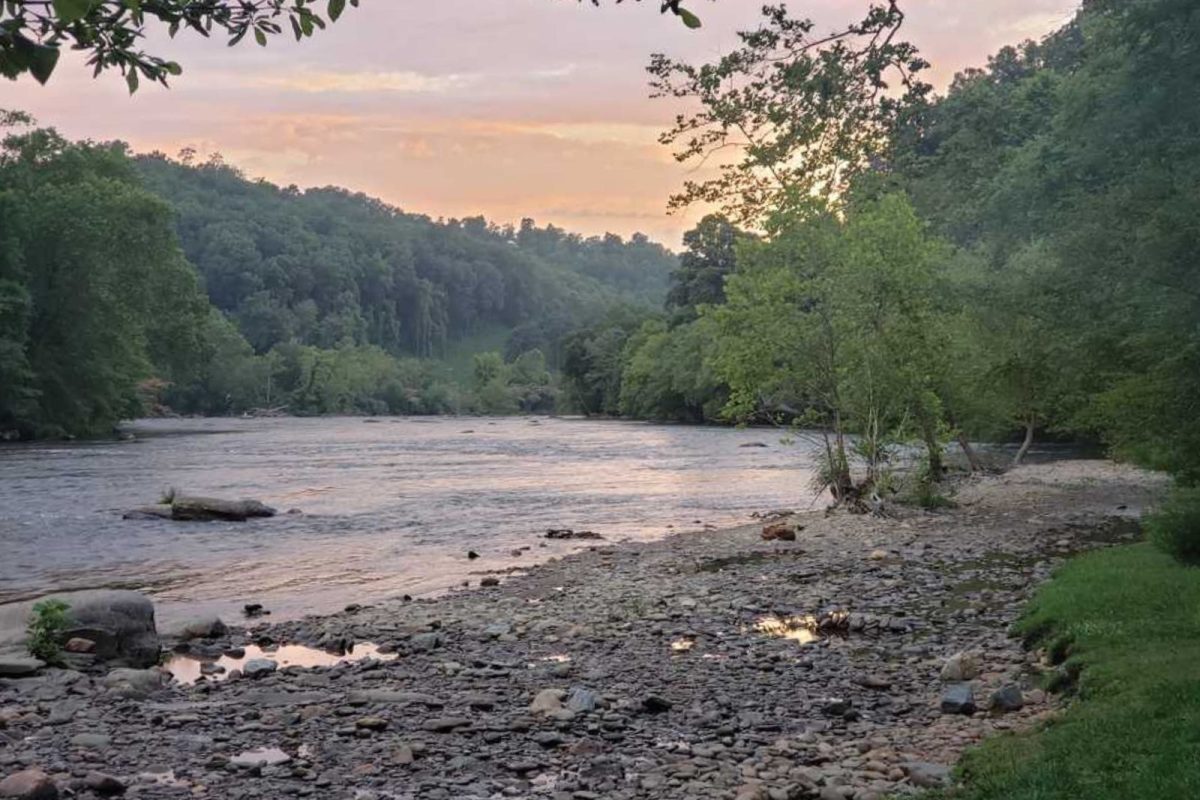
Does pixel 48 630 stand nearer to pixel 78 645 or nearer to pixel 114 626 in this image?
pixel 78 645

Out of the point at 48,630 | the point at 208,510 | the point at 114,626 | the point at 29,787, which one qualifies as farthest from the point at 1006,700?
the point at 208,510

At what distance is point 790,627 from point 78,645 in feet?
31.5

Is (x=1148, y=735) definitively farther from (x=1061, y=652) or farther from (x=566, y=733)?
(x=566, y=733)

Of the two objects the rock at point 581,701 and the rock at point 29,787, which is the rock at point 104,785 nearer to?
the rock at point 29,787

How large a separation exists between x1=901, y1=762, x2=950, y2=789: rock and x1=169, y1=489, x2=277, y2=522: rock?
25310 mm

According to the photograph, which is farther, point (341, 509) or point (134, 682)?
point (341, 509)

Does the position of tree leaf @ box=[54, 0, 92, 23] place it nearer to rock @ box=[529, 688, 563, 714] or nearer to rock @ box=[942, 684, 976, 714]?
rock @ box=[529, 688, 563, 714]

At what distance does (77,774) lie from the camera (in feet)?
29.0

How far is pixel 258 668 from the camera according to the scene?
1311 centimetres

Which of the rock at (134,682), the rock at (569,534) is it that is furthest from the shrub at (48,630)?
the rock at (569,534)

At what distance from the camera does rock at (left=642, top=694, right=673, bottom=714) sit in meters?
10.7

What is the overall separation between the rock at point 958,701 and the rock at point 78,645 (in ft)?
35.1

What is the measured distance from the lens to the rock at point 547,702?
10.7 m

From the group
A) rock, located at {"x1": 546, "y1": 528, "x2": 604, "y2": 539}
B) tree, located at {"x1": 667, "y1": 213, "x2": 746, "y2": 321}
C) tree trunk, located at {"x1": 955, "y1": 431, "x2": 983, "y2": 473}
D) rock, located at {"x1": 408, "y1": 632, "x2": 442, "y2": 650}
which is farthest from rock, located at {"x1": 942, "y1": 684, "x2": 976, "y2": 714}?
tree, located at {"x1": 667, "y1": 213, "x2": 746, "y2": 321}
